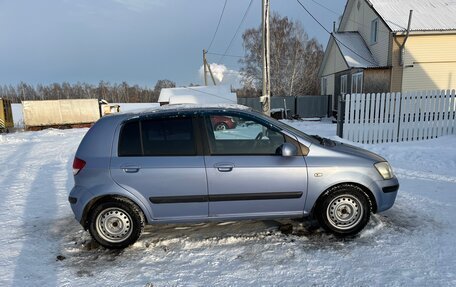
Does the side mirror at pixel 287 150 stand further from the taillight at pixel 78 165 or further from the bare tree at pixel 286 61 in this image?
the bare tree at pixel 286 61

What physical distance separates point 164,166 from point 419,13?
1935cm

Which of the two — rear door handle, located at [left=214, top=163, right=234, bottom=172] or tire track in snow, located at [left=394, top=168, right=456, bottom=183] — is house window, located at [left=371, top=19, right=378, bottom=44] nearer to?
tire track in snow, located at [left=394, top=168, right=456, bottom=183]

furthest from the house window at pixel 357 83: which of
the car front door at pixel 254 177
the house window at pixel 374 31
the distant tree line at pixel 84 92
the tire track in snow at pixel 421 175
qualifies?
the distant tree line at pixel 84 92

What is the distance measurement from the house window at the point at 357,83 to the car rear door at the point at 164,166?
55.2ft

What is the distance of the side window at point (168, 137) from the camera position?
12.1 feet

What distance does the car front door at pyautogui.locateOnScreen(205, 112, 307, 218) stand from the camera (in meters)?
3.64

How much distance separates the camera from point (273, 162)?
3.69m

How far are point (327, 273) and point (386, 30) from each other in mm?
17181

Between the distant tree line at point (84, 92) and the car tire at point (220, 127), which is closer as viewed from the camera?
the car tire at point (220, 127)

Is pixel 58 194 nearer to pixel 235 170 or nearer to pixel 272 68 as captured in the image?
pixel 235 170

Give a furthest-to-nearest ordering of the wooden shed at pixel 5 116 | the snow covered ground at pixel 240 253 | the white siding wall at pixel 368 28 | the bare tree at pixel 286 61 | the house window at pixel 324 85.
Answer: the bare tree at pixel 286 61, the house window at pixel 324 85, the wooden shed at pixel 5 116, the white siding wall at pixel 368 28, the snow covered ground at pixel 240 253

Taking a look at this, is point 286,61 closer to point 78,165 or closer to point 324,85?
point 324,85

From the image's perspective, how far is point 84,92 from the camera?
96.7 m

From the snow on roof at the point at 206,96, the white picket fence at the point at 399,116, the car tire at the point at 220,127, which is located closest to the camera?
the car tire at the point at 220,127
